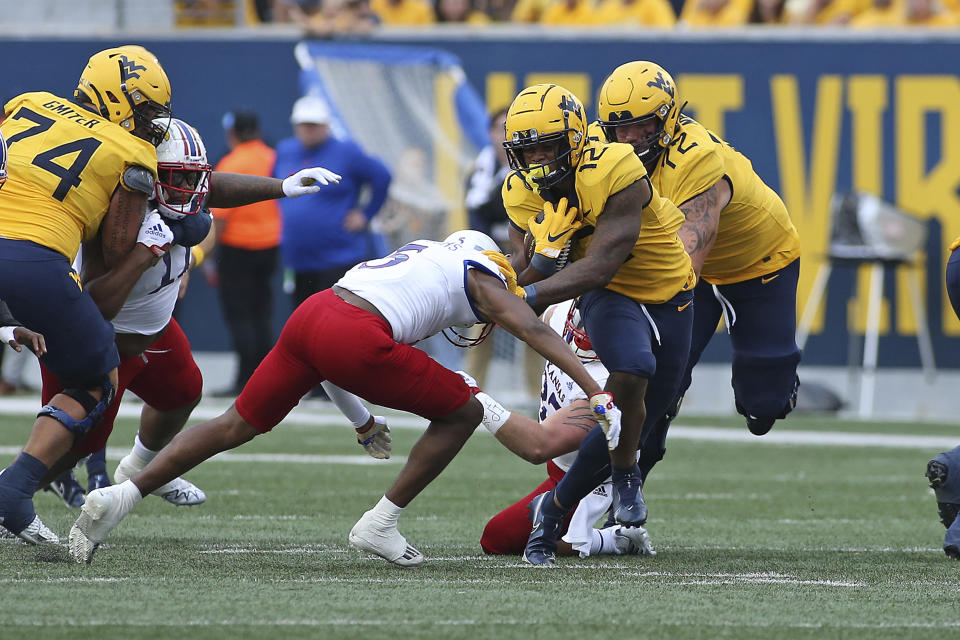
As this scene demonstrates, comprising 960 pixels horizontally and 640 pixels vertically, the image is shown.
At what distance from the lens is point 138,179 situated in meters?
5.44

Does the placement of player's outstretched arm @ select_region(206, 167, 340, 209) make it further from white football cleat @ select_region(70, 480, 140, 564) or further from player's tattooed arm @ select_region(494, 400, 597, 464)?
white football cleat @ select_region(70, 480, 140, 564)

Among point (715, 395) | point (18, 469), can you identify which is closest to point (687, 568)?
point (18, 469)

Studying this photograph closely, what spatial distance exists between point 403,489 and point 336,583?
495 mm

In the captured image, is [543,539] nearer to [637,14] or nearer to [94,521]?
[94,521]

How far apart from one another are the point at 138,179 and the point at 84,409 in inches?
32.9

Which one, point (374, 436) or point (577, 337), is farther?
point (577, 337)

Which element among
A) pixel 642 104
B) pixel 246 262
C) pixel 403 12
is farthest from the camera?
pixel 403 12

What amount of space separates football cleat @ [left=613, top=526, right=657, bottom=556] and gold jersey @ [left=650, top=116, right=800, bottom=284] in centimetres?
131

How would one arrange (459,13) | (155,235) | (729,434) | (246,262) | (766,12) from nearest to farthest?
(155,235) < (729,434) < (246,262) < (766,12) < (459,13)

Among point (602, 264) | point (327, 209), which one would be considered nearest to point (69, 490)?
point (602, 264)

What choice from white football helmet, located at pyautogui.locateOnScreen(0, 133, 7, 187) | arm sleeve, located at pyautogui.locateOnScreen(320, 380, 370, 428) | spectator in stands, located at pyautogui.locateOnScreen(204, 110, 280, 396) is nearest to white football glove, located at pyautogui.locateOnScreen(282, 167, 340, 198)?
arm sleeve, located at pyautogui.locateOnScreen(320, 380, 370, 428)

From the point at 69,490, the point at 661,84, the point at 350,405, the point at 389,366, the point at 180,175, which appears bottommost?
the point at 69,490

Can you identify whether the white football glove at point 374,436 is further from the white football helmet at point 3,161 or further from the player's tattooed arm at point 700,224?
the white football helmet at point 3,161

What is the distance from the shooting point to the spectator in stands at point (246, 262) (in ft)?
39.2
